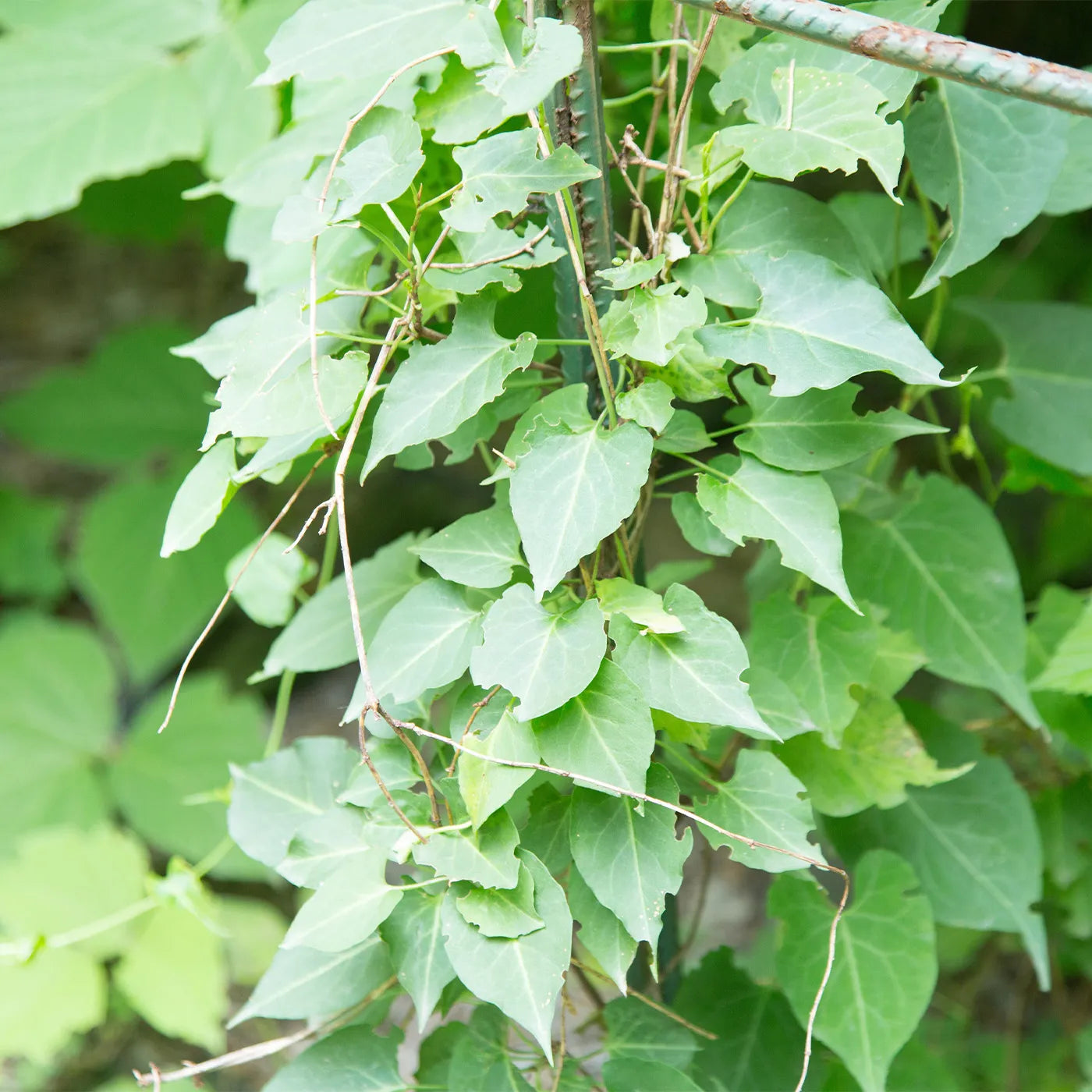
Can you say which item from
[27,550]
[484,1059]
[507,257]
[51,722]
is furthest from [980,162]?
[27,550]

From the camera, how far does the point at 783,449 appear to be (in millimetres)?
597

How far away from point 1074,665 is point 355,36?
27.8 inches

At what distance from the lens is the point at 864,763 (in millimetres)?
725

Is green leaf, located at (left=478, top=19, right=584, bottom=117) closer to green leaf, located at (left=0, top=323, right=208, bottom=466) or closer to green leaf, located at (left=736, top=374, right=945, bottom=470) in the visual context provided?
green leaf, located at (left=736, top=374, right=945, bottom=470)

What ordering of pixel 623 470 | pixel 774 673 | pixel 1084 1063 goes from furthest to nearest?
pixel 1084 1063, pixel 774 673, pixel 623 470

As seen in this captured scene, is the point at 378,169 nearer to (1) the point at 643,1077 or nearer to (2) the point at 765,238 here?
(2) the point at 765,238

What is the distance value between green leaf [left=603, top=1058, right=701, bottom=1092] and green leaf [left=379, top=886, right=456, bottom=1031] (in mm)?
131

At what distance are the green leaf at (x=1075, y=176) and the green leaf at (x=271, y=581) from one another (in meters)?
0.66

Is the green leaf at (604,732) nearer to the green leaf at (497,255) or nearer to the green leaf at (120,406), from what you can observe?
the green leaf at (497,255)

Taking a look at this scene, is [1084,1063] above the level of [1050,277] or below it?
below

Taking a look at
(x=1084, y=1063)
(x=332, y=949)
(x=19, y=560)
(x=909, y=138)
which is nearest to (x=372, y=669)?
(x=332, y=949)

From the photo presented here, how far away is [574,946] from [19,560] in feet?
5.70

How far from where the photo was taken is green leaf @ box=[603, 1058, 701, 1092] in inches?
23.7

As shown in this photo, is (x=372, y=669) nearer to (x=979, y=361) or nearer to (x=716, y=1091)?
(x=716, y=1091)
